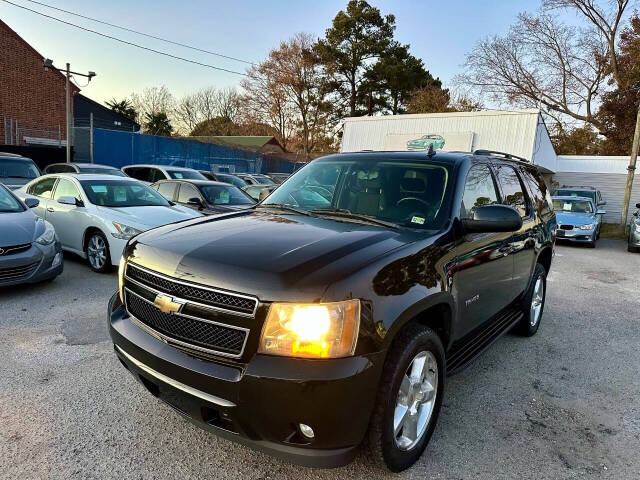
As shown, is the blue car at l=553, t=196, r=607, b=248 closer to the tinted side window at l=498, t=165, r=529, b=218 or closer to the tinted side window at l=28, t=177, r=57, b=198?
the tinted side window at l=498, t=165, r=529, b=218

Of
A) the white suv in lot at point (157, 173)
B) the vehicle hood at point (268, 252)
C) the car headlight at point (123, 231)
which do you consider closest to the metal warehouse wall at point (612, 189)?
the white suv in lot at point (157, 173)

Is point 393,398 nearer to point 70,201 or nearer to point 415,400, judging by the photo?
point 415,400

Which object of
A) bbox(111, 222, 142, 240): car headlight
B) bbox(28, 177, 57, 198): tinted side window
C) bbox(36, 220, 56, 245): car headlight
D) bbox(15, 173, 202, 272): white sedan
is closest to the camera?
bbox(36, 220, 56, 245): car headlight

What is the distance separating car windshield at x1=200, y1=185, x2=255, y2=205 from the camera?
9852 millimetres

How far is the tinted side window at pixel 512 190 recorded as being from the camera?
12.7 ft

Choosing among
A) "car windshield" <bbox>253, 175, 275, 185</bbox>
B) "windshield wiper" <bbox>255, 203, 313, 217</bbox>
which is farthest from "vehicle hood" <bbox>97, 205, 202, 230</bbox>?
"car windshield" <bbox>253, 175, 275, 185</bbox>

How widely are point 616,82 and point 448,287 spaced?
35184mm

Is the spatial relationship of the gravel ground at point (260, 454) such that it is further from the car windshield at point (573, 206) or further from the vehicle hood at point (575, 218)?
the car windshield at point (573, 206)

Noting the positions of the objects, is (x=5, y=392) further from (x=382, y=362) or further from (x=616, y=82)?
(x=616, y=82)

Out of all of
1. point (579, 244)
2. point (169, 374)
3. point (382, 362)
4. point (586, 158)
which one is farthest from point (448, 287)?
point (586, 158)

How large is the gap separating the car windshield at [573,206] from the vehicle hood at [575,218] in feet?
1.31

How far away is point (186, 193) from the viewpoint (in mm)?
10047

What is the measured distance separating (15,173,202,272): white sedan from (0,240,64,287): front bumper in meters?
0.83

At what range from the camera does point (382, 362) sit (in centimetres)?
206
